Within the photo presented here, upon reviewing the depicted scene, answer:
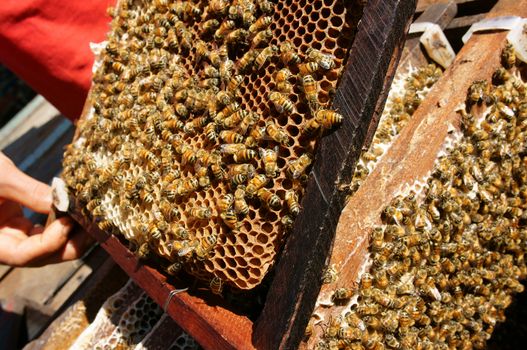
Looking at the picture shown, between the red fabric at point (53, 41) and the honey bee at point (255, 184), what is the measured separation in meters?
3.28

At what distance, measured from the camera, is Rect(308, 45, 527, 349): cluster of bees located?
6.75 feet

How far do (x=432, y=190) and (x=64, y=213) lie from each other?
8.26 ft

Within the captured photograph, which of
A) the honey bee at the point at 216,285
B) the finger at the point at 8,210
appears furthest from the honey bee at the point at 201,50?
the finger at the point at 8,210

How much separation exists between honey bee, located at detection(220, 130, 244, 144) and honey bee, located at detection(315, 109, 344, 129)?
1.29 ft

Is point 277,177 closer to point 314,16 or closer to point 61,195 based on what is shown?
point 314,16

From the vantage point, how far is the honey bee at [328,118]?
159cm

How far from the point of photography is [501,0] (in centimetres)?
271

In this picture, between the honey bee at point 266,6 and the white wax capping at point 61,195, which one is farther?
the white wax capping at point 61,195

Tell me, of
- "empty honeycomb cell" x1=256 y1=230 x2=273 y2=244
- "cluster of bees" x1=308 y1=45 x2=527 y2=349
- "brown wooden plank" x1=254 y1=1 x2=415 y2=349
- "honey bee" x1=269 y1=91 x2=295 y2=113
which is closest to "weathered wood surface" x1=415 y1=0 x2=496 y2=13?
"cluster of bees" x1=308 y1=45 x2=527 y2=349

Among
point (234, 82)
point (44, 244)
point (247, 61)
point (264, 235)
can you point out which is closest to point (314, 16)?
point (247, 61)

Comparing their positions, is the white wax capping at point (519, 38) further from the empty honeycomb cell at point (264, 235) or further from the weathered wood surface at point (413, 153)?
the empty honeycomb cell at point (264, 235)

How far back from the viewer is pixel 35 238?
10.3 feet

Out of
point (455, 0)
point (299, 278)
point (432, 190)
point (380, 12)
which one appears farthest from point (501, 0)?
point (299, 278)

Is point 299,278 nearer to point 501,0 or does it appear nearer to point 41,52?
point 501,0
